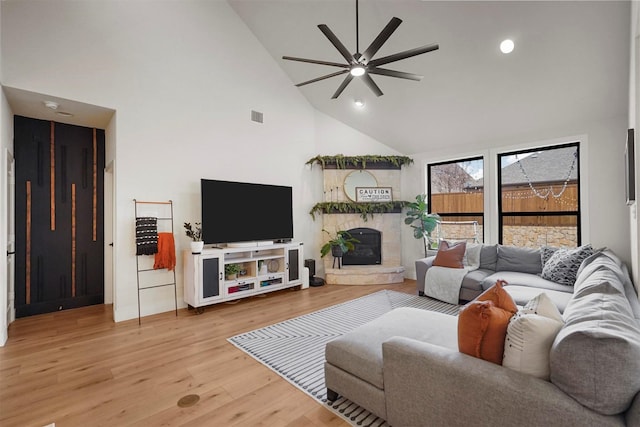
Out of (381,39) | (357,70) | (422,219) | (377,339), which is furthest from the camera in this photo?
(422,219)

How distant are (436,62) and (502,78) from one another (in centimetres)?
85

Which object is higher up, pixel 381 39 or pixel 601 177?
pixel 381 39

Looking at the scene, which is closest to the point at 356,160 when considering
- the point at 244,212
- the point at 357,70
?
the point at 244,212

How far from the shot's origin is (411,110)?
4.97 metres

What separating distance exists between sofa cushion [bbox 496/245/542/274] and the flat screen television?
325 centimetres

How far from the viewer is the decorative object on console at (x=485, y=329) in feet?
4.59

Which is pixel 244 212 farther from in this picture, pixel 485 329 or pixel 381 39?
pixel 485 329

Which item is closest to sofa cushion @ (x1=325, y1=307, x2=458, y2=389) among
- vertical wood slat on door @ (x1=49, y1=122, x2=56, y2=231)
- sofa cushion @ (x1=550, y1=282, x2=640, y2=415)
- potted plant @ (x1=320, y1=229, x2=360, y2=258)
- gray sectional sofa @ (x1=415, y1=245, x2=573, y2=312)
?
sofa cushion @ (x1=550, y1=282, x2=640, y2=415)

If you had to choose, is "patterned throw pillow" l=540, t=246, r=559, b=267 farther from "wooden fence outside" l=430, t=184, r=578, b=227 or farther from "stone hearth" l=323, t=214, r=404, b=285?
"stone hearth" l=323, t=214, r=404, b=285

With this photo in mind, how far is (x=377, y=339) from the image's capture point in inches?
77.6

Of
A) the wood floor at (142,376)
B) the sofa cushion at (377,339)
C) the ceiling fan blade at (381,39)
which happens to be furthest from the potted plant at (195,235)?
the ceiling fan blade at (381,39)

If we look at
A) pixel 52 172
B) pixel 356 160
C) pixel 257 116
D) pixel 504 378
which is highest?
pixel 257 116

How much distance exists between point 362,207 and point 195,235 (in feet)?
9.89

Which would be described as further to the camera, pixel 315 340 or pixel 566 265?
pixel 566 265
